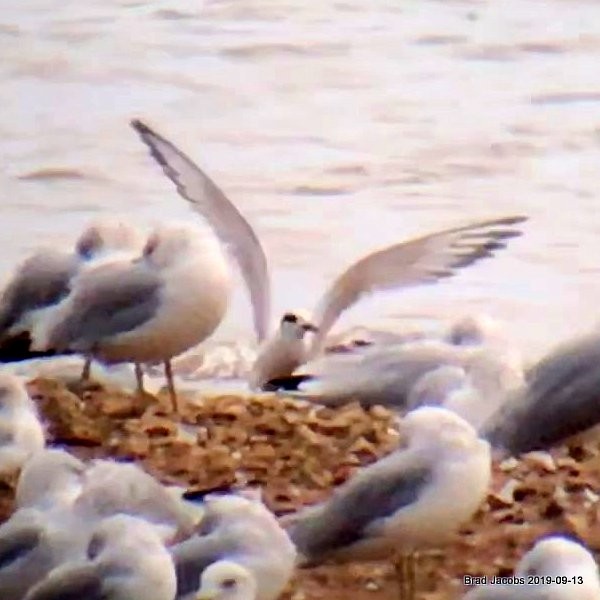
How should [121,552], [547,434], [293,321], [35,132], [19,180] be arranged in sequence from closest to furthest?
[121,552]
[547,434]
[293,321]
[19,180]
[35,132]

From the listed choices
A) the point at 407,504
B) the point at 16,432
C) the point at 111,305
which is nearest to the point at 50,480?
the point at 16,432

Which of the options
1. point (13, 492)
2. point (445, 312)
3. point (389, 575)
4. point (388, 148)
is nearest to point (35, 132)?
point (388, 148)

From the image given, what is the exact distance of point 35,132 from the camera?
7613 millimetres

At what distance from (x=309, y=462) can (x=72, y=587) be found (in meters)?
1.14

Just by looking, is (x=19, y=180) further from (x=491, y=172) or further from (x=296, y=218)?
(x=491, y=172)

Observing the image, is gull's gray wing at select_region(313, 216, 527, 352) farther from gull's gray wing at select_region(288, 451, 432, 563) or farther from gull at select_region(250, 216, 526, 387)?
gull's gray wing at select_region(288, 451, 432, 563)

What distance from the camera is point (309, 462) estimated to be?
445cm

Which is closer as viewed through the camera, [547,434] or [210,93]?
[547,434]

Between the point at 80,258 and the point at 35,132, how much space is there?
8.32ft

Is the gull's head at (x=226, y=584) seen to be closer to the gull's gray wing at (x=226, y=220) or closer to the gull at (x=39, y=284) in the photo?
the gull at (x=39, y=284)

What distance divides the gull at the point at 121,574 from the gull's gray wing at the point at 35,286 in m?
1.69

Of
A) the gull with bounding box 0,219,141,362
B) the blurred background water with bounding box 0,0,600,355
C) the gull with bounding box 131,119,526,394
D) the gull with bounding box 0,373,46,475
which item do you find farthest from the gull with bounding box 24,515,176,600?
the blurred background water with bounding box 0,0,600,355

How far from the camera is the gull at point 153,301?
4910mm

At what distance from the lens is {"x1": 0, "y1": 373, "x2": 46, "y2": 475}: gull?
168 inches
